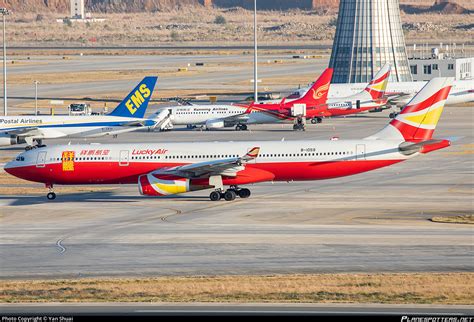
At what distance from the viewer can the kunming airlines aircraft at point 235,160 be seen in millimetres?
57625

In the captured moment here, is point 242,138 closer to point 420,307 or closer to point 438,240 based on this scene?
point 438,240

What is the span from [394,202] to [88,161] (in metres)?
17.5

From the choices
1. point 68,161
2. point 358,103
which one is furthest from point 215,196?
point 358,103

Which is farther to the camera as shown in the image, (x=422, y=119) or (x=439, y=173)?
(x=439, y=173)

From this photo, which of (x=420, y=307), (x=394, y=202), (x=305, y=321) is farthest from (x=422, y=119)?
(x=305, y=321)

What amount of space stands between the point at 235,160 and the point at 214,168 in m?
1.28

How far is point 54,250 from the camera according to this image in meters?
45.0

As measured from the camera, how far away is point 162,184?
189ft

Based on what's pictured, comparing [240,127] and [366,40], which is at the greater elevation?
[366,40]

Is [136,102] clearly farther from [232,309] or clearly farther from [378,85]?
[232,309]

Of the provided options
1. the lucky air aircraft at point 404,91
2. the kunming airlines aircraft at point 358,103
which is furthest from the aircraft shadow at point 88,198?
the lucky air aircraft at point 404,91

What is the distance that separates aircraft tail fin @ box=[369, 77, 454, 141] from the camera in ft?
192

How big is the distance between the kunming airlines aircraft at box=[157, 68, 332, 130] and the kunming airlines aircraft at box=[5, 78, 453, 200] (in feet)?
134

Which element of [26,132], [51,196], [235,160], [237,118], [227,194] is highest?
[235,160]
